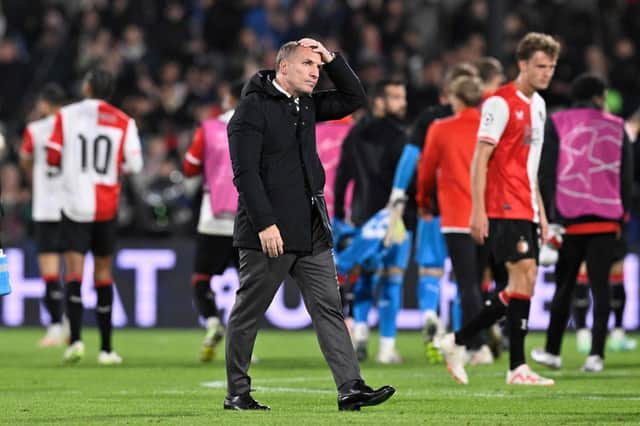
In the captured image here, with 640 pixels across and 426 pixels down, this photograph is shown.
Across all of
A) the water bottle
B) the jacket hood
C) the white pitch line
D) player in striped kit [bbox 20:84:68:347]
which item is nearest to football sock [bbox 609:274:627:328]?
player in striped kit [bbox 20:84:68:347]

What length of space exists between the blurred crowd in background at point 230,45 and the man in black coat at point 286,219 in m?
12.6

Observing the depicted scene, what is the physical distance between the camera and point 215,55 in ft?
85.4

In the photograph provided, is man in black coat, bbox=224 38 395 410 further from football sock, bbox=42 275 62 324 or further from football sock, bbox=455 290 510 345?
football sock, bbox=42 275 62 324

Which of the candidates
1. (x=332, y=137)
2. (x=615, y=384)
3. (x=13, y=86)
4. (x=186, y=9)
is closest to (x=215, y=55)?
A: (x=186, y=9)

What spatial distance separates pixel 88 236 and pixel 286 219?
5186mm

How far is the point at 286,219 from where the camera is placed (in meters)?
9.55

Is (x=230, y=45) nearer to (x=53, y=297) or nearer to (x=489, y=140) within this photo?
(x=53, y=297)

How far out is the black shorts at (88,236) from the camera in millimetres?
14328

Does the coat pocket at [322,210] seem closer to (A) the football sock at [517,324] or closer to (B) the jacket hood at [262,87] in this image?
(B) the jacket hood at [262,87]

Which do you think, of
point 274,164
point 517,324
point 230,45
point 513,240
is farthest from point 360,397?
point 230,45

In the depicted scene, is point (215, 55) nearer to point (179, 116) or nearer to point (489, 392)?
point (179, 116)

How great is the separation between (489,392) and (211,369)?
3352mm

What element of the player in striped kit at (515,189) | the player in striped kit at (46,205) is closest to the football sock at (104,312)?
the player in striped kit at (46,205)

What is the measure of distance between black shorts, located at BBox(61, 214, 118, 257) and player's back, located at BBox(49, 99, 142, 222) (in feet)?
0.25
